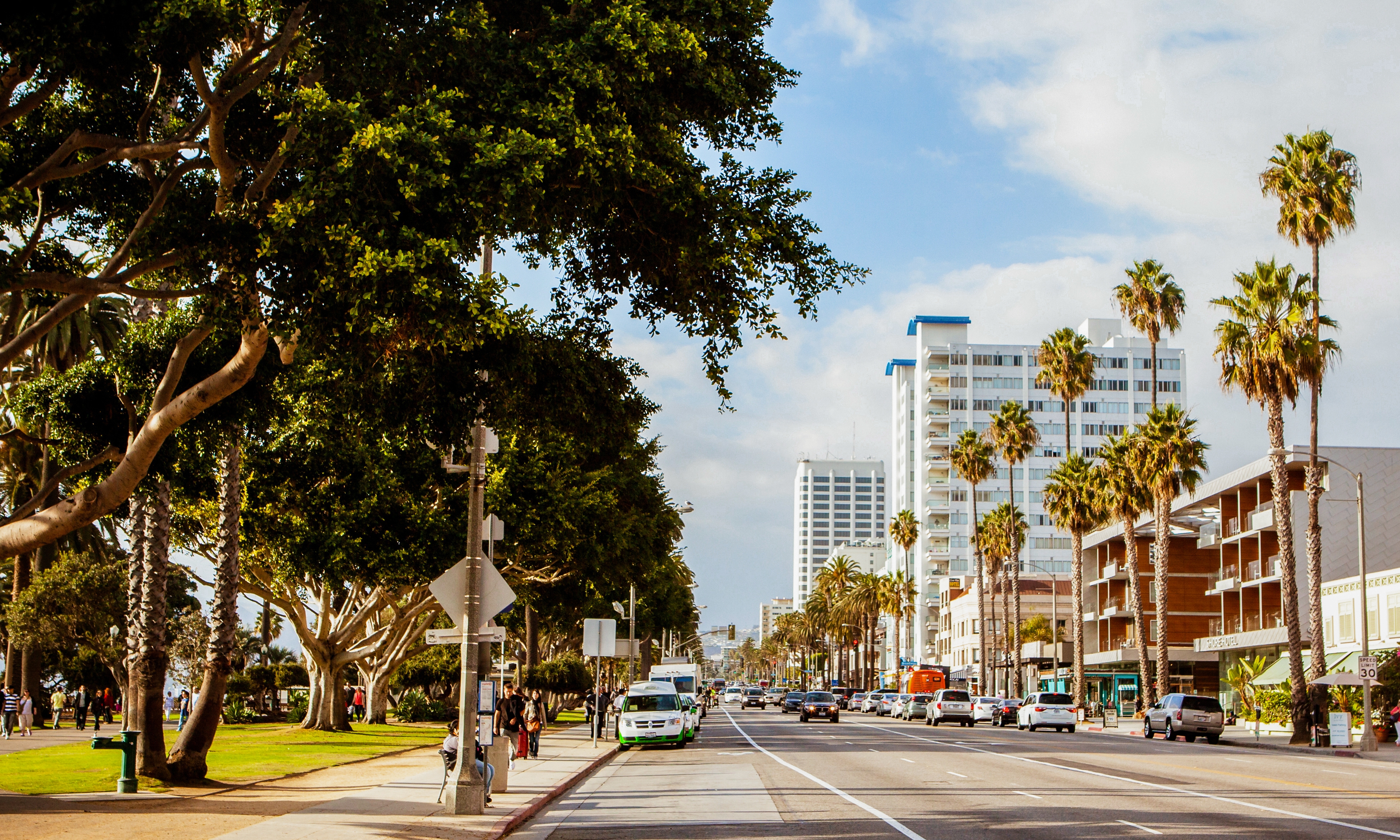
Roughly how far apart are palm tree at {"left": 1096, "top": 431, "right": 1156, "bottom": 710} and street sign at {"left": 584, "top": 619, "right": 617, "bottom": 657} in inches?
1289

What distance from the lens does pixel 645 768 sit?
29484mm

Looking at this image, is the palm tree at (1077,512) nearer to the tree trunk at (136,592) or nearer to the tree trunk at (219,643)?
the tree trunk at (219,643)

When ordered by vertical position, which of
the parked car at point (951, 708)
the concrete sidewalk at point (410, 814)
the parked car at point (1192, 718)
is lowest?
the parked car at point (951, 708)

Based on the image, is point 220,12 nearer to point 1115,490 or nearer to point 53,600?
point 53,600

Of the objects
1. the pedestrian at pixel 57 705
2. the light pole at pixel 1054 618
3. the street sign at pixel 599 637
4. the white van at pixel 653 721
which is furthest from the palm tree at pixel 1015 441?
the pedestrian at pixel 57 705

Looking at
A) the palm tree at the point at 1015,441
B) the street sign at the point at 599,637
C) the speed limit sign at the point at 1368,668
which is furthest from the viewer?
the palm tree at the point at 1015,441

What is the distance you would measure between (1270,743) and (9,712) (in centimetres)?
4191

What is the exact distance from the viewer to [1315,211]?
45094 mm

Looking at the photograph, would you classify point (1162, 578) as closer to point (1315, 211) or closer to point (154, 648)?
point (1315, 211)

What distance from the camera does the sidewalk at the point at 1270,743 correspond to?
128 ft

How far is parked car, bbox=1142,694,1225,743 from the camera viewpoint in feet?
156

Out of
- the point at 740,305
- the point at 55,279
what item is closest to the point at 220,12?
the point at 55,279

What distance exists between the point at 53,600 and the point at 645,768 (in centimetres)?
2999

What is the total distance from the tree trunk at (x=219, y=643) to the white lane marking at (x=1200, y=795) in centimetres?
1534
